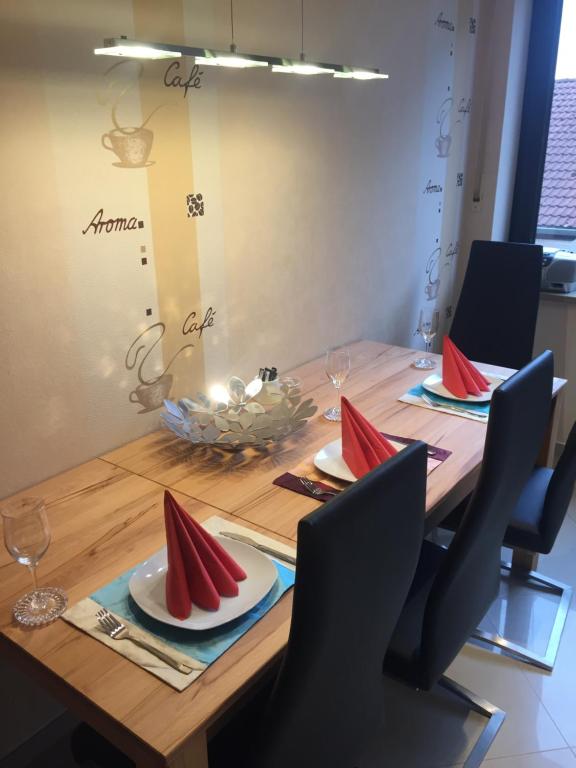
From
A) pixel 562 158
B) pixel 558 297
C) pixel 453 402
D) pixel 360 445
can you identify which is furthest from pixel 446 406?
pixel 562 158

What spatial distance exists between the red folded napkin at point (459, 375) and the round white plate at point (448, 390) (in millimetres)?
14

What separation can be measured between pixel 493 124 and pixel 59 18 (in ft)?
7.33

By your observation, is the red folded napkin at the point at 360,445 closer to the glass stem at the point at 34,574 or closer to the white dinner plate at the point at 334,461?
the white dinner plate at the point at 334,461

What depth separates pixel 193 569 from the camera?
1.08 metres

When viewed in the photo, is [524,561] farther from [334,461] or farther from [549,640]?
[334,461]

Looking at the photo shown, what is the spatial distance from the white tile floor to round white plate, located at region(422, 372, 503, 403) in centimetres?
76

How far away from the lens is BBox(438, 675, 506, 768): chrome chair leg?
162cm

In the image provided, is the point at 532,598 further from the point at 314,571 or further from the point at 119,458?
the point at 314,571

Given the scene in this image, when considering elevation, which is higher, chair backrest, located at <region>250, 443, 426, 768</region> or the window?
the window

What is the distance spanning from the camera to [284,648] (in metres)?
1.01

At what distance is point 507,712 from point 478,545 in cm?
74

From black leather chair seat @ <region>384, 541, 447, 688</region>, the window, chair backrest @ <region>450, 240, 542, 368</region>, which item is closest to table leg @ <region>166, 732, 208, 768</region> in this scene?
black leather chair seat @ <region>384, 541, 447, 688</region>

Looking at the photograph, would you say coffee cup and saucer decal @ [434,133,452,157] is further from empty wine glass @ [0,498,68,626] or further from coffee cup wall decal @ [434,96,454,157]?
empty wine glass @ [0,498,68,626]

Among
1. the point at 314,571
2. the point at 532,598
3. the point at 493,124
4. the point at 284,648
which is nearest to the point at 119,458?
the point at 284,648
